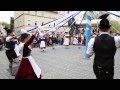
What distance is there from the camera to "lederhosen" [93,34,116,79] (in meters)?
3.54

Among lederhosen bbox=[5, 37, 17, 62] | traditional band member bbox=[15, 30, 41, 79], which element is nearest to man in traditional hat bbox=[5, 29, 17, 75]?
lederhosen bbox=[5, 37, 17, 62]

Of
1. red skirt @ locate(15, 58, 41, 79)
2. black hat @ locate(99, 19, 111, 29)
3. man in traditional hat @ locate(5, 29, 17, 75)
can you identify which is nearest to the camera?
black hat @ locate(99, 19, 111, 29)

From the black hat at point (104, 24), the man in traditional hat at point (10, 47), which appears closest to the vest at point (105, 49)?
the black hat at point (104, 24)

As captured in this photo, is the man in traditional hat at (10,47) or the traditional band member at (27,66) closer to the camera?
the traditional band member at (27,66)

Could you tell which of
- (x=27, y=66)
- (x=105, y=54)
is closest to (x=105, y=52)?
(x=105, y=54)

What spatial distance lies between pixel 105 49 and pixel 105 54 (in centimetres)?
9

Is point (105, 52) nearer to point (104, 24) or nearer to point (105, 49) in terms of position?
point (105, 49)

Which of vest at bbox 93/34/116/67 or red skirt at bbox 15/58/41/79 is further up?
vest at bbox 93/34/116/67

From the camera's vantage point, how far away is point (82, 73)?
7.14 metres

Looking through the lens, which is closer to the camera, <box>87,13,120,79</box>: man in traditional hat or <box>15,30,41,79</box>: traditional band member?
<box>87,13,120,79</box>: man in traditional hat

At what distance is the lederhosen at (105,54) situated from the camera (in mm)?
3539

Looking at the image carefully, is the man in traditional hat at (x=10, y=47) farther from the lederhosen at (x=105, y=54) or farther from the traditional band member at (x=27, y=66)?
the lederhosen at (x=105, y=54)

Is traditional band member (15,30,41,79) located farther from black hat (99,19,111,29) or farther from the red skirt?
black hat (99,19,111,29)
